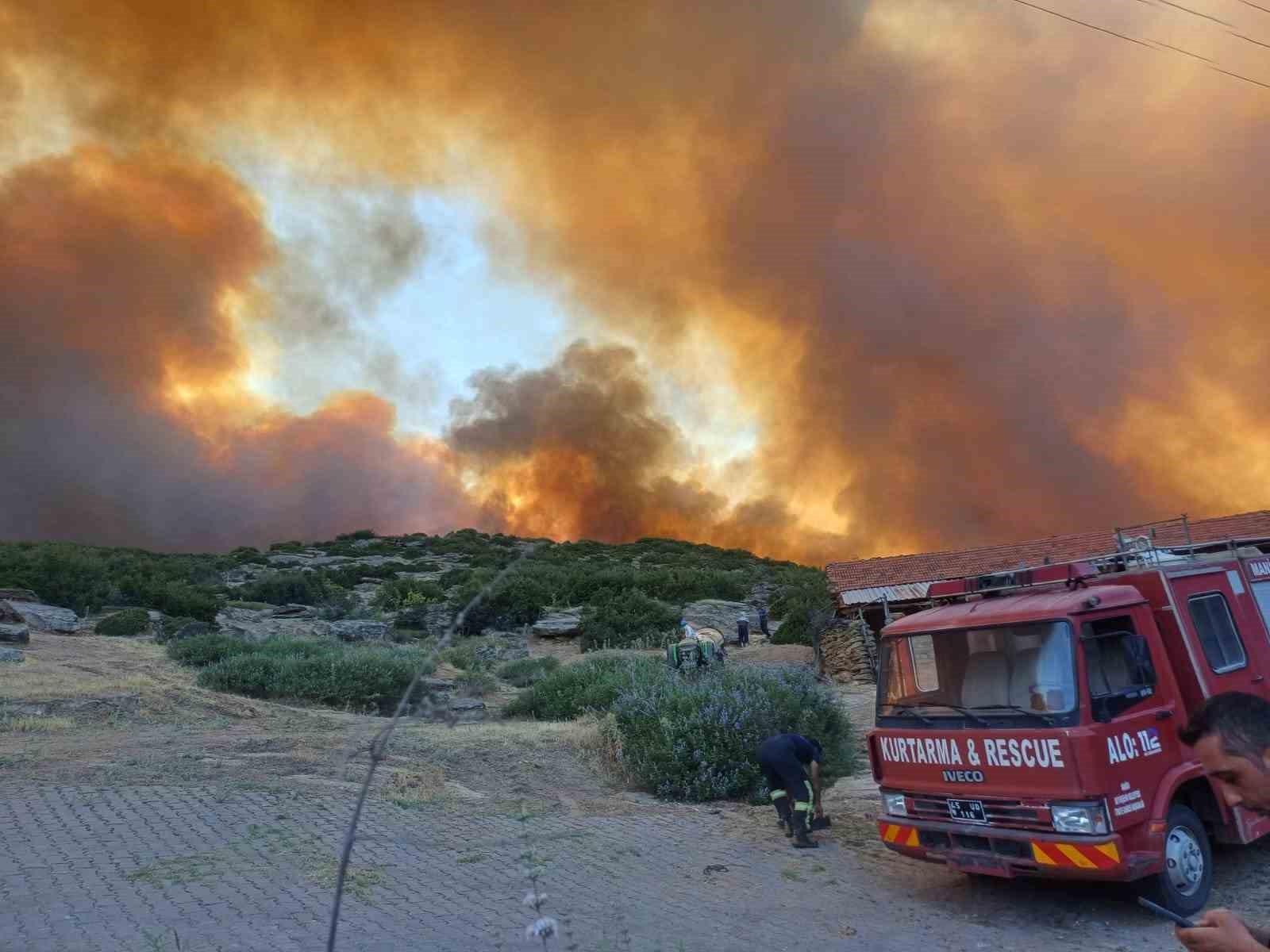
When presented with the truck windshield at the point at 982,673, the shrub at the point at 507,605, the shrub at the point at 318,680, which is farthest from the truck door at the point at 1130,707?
the shrub at the point at 507,605

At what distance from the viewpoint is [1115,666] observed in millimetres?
7211

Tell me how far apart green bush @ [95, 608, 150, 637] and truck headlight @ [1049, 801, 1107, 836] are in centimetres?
2930

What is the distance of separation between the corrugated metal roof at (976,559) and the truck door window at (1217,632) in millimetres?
18890

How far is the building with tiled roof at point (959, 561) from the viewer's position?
26.0 meters

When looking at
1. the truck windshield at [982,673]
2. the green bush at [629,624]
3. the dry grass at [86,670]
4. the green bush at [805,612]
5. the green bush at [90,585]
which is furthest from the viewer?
the green bush at [90,585]

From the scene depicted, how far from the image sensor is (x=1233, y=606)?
27.2 feet

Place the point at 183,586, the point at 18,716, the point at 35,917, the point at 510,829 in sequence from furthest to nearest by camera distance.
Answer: the point at 183,586
the point at 18,716
the point at 510,829
the point at 35,917

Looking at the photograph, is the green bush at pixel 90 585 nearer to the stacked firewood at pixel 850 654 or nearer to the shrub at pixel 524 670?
the shrub at pixel 524 670

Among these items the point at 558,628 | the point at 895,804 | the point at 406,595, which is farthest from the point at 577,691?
the point at 406,595

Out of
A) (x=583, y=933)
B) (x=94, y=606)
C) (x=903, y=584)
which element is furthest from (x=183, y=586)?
(x=583, y=933)

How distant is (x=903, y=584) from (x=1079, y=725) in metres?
20.8

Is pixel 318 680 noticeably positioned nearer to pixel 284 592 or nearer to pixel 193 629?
pixel 193 629

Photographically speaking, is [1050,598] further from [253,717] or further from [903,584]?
[903,584]

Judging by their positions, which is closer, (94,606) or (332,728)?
(332,728)
